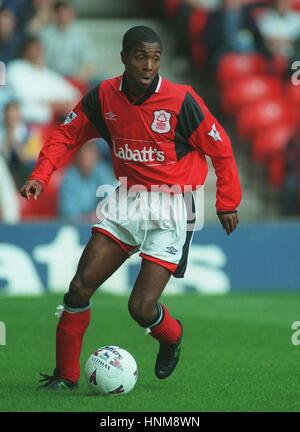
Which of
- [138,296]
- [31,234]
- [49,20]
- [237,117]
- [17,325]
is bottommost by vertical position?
[138,296]

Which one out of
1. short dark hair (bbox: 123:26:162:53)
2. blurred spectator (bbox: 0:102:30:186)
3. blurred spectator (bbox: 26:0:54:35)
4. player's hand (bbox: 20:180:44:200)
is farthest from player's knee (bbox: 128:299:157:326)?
blurred spectator (bbox: 26:0:54:35)

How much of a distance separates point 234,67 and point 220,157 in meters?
9.65

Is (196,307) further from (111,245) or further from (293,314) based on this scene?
(111,245)

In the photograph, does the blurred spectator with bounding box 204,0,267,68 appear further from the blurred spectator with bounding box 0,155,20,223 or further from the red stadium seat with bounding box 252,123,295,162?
the blurred spectator with bounding box 0,155,20,223

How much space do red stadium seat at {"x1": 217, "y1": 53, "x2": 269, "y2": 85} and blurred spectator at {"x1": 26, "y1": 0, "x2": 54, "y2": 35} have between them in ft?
8.30

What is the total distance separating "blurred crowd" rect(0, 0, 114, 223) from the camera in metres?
14.1

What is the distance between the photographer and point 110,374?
7293 millimetres

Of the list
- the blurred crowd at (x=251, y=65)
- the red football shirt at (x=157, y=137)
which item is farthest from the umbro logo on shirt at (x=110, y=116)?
the blurred crowd at (x=251, y=65)

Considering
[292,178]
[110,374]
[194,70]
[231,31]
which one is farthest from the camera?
[194,70]

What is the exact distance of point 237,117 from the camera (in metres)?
16.7

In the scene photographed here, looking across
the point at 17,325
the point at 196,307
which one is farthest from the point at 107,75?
the point at 17,325

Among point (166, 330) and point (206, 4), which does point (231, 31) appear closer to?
point (206, 4)

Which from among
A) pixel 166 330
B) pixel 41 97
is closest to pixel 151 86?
pixel 166 330

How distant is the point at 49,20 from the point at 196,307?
5674mm
